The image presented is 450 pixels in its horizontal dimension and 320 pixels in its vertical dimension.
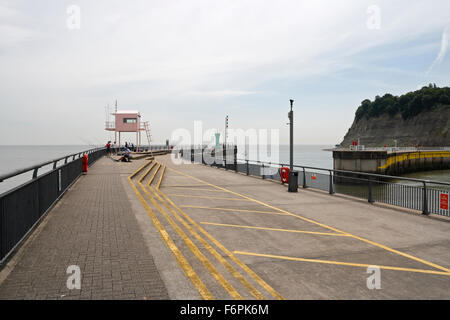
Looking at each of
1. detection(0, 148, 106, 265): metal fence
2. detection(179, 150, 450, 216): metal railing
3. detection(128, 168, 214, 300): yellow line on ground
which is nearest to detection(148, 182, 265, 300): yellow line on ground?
detection(128, 168, 214, 300): yellow line on ground

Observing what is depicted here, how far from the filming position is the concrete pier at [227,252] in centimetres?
514

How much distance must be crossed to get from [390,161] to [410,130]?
104522 millimetres

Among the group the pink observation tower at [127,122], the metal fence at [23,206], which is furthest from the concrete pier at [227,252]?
the pink observation tower at [127,122]

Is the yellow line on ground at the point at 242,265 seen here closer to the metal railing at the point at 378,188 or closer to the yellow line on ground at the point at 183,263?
the yellow line on ground at the point at 183,263

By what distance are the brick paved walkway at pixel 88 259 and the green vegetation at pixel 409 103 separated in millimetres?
164257

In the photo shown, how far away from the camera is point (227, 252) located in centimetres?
701

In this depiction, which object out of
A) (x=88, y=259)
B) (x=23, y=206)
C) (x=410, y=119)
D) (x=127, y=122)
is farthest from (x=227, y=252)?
(x=410, y=119)

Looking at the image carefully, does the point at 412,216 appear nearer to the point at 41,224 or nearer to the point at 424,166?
the point at 41,224

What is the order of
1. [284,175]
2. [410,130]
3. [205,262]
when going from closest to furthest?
[205,262] → [284,175] → [410,130]

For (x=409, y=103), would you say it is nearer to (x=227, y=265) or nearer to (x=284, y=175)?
(x=284, y=175)

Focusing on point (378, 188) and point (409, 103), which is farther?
point (409, 103)

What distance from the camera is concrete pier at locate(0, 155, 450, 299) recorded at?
514 cm
